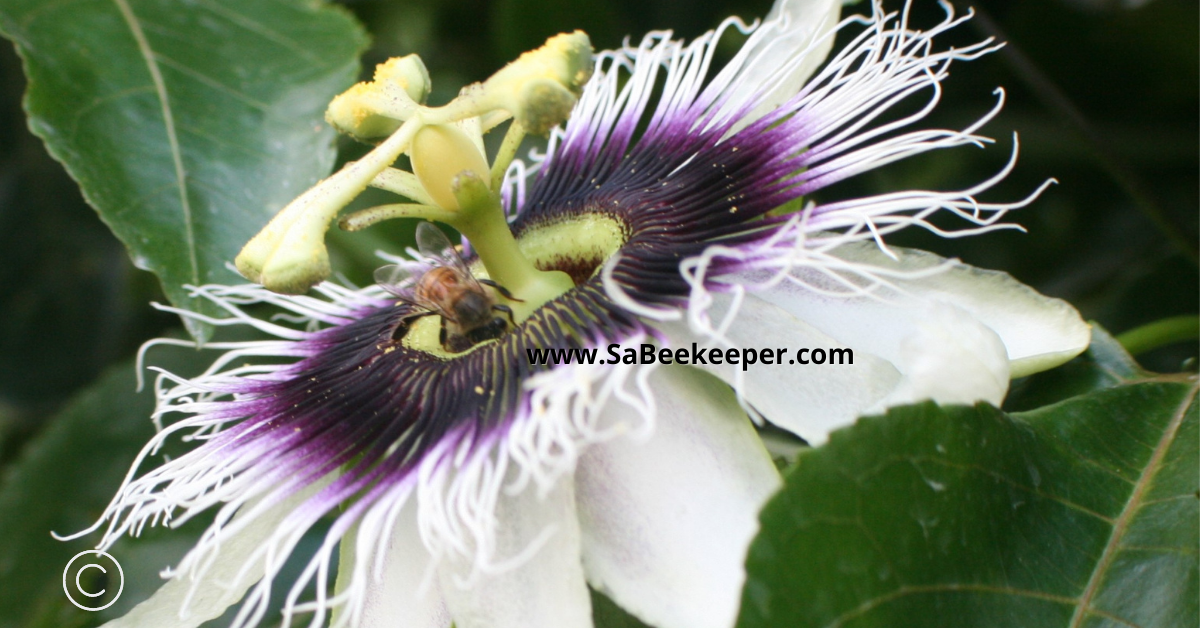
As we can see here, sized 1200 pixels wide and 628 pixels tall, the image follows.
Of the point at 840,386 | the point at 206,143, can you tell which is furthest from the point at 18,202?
the point at 840,386

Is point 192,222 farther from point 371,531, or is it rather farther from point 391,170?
point 371,531

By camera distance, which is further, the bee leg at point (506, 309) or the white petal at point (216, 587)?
the bee leg at point (506, 309)

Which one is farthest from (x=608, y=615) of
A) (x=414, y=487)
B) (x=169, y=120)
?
(x=169, y=120)

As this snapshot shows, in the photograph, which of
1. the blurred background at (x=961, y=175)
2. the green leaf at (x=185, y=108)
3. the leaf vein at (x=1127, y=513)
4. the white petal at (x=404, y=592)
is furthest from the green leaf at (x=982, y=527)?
the blurred background at (x=961, y=175)

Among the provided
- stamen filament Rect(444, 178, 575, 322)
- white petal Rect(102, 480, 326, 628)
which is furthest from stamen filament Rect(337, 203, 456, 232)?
white petal Rect(102, 480, 326, 628)

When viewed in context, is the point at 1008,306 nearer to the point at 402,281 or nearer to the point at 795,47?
the point at 795,47

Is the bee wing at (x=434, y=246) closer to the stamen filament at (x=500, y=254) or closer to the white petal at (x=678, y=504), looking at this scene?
the stamen filament at (x=500, y=254)
